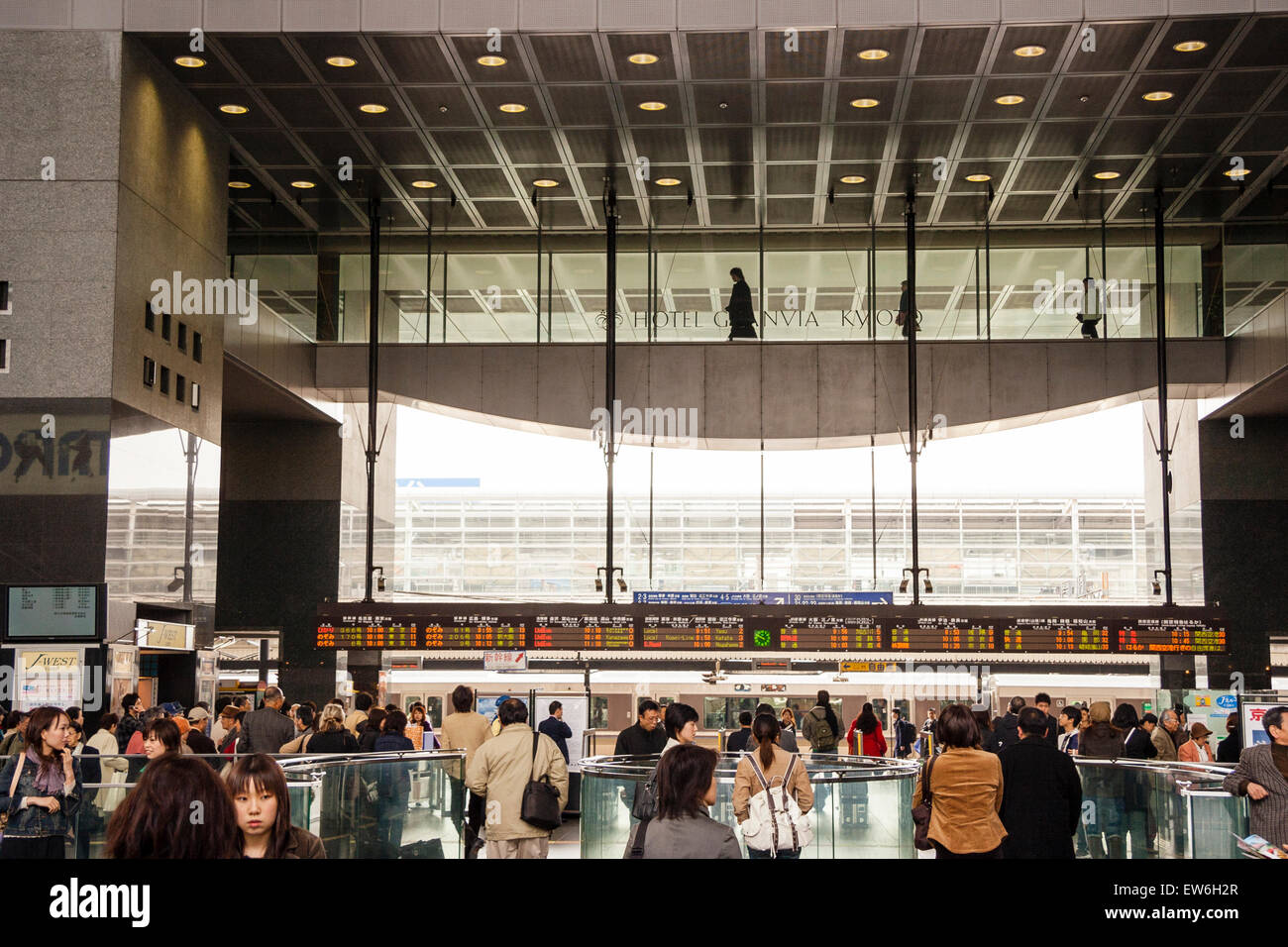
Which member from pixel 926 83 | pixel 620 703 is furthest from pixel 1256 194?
pixel 620 703

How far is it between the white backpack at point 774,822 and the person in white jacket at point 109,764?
314 cm

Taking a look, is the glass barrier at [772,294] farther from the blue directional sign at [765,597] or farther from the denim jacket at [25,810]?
the denim jacket at [25,810]

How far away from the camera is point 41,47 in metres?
13.4

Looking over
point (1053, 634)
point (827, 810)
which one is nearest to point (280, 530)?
point (1053, 634)

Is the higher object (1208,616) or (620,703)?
(1208,616)

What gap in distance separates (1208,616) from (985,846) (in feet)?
38.9

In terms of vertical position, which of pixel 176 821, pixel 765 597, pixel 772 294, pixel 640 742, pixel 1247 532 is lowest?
pixel 640 742

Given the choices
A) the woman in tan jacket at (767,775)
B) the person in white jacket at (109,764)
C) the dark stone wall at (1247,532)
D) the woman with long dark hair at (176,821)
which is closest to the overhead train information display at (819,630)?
the dark stone wall at (1247,532)

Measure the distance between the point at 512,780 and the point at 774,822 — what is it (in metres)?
1.91

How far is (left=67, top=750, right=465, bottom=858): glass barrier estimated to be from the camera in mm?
8508

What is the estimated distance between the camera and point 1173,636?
56.9 feet

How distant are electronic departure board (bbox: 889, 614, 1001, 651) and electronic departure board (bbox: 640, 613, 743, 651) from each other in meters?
1.99

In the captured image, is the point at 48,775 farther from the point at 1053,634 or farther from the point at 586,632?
the point at 1053,634

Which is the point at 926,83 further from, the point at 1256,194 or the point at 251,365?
the point at 251,365
